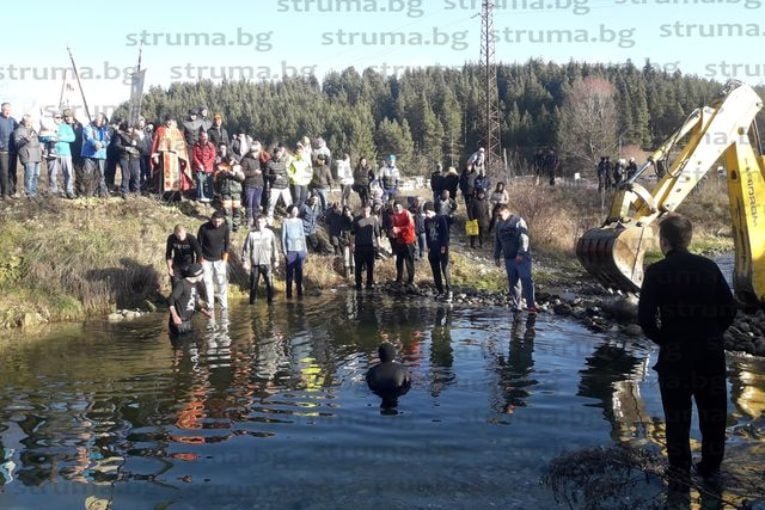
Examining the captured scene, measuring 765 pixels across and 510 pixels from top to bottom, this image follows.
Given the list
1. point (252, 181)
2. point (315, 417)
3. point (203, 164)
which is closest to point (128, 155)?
point (203, 164)

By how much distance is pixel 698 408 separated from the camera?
5.70 m

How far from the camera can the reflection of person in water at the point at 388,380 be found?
8398 millimetres

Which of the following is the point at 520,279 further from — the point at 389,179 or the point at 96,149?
the point at 96,149

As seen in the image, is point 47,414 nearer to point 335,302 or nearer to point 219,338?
point 219,338

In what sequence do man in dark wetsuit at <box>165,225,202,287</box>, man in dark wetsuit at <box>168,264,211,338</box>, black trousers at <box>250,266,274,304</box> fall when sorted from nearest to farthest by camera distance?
man in dark wetsuit at <box>168,264,211,338</box>
man in dark wetsuit at <box>165,225,202,287</box>
black trousers at <box>250,266,274,304</box>

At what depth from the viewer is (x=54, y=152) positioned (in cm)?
1727

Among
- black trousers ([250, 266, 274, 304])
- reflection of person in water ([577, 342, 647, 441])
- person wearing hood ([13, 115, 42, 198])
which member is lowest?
reflection of person in water ([577, 342, 647, 441])

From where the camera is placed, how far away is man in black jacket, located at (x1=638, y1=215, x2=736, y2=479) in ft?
18.4

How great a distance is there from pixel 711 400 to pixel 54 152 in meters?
16.3

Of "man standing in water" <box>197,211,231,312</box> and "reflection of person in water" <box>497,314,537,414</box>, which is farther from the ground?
"man standing in water" <box>197,211,231,312</box>

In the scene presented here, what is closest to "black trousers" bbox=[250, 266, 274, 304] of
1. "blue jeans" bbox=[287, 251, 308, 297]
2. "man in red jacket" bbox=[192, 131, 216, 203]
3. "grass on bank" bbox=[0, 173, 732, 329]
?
"blue jeans" bbox=[287, 251, 308, 297]

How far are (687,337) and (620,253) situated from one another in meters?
7.09

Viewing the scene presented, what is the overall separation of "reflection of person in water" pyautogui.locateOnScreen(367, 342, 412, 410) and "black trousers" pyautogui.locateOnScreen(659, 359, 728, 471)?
11.1 feet

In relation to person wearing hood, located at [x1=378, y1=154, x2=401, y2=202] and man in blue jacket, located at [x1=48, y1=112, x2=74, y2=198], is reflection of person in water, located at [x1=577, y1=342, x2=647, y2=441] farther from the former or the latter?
man in blue jacket, located at [x1=48, y1=112, x2=74, y2=198]
